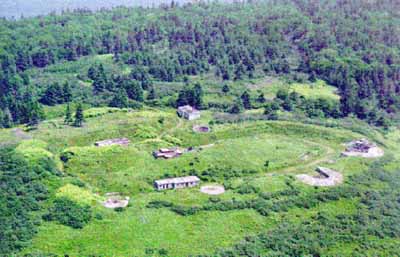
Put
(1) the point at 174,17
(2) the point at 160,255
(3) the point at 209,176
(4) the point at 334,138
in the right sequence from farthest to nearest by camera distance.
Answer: (1) the point at 174,17, (4) the point at 334,138, (3) the point at 209,176, (2) the point at 160,255

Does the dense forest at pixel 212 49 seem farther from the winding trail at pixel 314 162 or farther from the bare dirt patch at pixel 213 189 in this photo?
the bare dirt patch at pixel 213 189

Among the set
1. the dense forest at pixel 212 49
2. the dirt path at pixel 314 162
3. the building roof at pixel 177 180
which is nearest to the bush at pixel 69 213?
the building roof at pixel 177 180

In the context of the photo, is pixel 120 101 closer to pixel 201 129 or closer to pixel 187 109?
pixel 187 109

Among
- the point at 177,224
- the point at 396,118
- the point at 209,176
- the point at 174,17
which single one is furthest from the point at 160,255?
the point at 174,17

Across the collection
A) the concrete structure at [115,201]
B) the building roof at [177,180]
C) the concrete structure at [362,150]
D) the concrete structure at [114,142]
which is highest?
the concrete structure at [362,150]

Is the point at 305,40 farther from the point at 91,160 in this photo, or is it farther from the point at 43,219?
the point at 43,219

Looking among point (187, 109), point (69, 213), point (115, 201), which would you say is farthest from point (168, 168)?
point (187, 109)

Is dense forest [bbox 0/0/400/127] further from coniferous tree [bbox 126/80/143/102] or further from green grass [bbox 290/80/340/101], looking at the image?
green grass [bbox 290/80/340/101]
